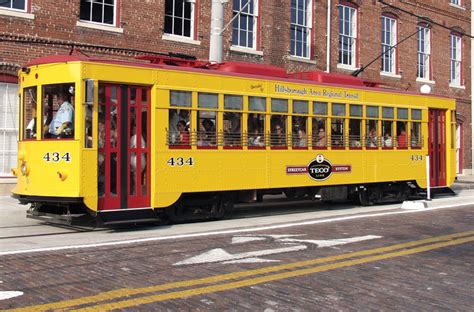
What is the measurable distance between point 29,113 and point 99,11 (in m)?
6.95

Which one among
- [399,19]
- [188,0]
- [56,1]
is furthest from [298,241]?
[399,19]

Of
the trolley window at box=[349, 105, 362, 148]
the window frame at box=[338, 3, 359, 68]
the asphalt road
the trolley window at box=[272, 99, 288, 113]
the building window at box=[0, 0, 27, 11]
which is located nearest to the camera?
the asphalt road

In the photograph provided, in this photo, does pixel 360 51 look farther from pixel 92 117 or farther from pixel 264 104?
pixel 92 117

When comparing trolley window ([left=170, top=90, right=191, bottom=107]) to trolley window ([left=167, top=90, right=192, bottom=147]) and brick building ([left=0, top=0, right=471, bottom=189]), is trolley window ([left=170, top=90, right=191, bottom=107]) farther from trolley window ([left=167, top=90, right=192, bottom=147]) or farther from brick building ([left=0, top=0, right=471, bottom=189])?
brick building ([left=0, top=0, right=471, bottom=189])

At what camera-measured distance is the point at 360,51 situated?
2328cm

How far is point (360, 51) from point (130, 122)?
15723 mm

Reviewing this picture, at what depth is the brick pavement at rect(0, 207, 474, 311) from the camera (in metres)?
5.34

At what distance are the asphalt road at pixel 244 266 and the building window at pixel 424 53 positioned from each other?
17117mm

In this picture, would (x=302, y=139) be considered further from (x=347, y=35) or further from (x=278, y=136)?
(x=347, y=35)

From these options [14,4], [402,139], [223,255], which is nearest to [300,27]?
[402,139]

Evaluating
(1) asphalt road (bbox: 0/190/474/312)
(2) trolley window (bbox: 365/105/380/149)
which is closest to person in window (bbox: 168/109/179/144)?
(1) asphalt road (bbox: 0/190/474/312)

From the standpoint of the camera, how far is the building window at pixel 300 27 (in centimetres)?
2088

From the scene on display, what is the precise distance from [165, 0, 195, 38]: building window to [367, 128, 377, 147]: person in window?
23.5 feet

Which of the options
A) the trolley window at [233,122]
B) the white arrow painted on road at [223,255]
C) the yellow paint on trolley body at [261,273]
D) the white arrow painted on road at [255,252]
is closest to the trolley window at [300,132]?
the trolley window at [233,122]
